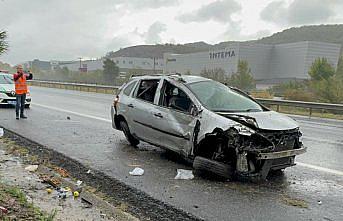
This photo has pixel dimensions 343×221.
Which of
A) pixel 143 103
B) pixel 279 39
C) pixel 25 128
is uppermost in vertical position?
pixel 279 39

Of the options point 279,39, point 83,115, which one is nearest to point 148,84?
point 83,115

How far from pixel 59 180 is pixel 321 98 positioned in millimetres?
27884

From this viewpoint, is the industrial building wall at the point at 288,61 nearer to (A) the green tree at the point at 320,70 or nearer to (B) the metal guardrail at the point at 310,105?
→ (A) the green tree at the point at 320,70

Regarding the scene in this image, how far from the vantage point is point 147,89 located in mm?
7227

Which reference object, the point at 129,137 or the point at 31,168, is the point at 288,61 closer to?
the point at 129,137

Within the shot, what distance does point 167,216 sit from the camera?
159 inches

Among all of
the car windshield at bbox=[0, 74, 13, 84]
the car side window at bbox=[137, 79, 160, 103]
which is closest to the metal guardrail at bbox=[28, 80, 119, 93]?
the car windshield at bbox=[0, 74, 13, 84]

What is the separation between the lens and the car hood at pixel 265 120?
4996 millimetres

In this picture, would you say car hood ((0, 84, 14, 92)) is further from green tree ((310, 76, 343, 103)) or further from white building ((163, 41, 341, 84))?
white building ((163, 41, 341, 84))

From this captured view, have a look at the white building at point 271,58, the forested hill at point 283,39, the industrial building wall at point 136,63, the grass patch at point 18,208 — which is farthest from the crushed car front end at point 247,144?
the forested hill at point 283,39

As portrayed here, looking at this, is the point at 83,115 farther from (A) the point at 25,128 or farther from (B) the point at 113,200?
(B) the point at 113,200

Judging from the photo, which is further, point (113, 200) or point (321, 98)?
point (321, 98)

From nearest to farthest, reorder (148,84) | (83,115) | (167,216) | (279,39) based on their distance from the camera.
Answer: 1. (167,216)
2. (148,84)
3. (83,115)
4. (279,39)

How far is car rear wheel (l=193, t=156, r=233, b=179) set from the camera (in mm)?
5176
